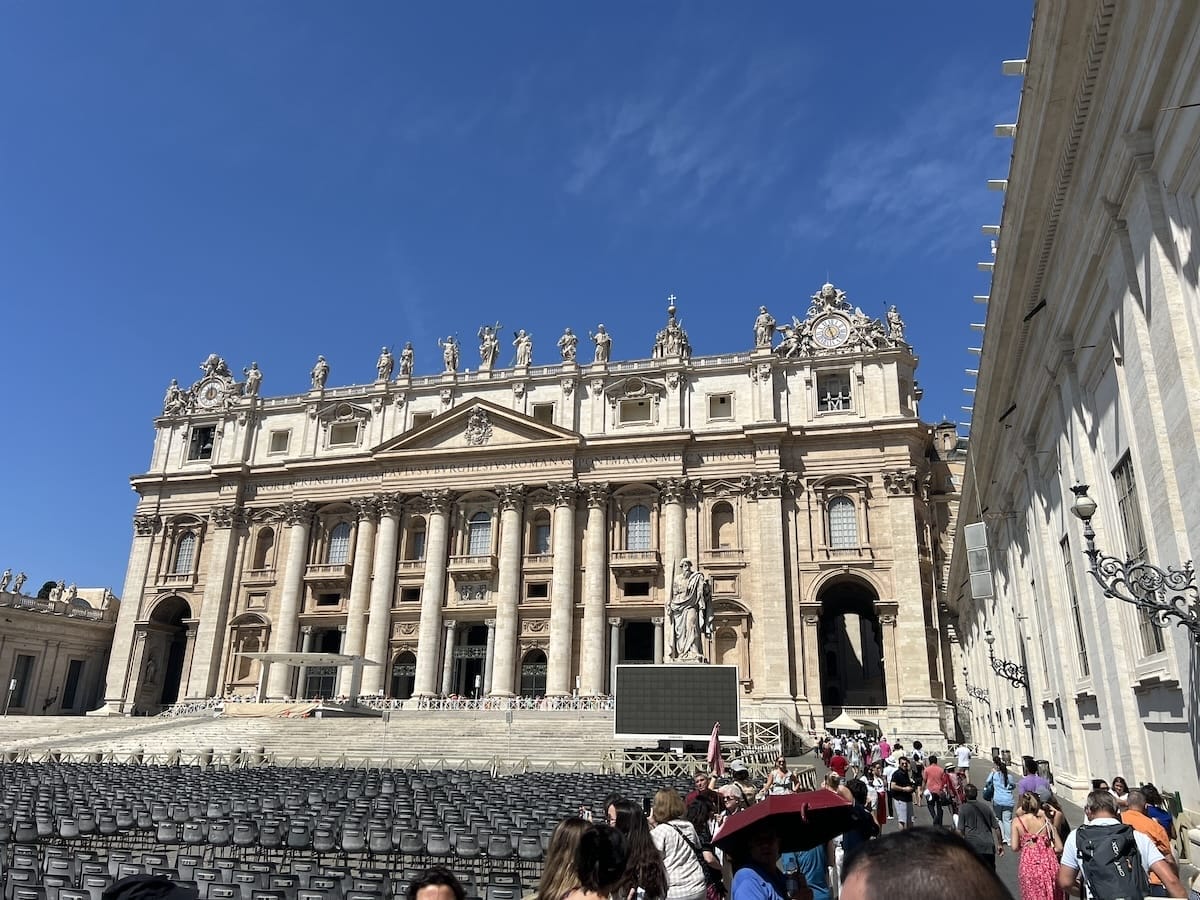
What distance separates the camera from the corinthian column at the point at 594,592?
42.6m

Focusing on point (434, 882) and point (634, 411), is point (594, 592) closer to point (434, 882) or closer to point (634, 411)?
point (634, 411)

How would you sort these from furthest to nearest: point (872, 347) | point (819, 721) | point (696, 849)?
point (872, 347) < point (819, 721) < point (696, 849)

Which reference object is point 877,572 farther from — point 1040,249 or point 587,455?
point 1040,249

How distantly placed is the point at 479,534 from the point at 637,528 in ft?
30.9

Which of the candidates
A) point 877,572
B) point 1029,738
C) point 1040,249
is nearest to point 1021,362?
point 1040,249

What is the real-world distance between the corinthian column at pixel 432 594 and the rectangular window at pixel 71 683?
26293mm

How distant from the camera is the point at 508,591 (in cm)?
4512

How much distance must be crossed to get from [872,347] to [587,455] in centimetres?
1705

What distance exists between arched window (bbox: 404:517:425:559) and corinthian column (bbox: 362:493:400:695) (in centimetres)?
88

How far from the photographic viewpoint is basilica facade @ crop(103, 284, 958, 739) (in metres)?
42.4

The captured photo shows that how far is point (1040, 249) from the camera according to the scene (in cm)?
1430

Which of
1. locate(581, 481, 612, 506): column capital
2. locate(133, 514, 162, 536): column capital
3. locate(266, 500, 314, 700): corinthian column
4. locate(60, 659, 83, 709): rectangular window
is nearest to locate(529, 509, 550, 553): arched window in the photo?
locate(581, 481, 612, 506): column capital

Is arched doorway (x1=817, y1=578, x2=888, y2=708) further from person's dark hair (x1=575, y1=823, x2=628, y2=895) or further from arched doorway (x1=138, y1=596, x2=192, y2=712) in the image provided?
person's dark hair (x1=575, y1=823, x2=628, y2=895)

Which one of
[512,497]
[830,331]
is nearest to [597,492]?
[512,497]
